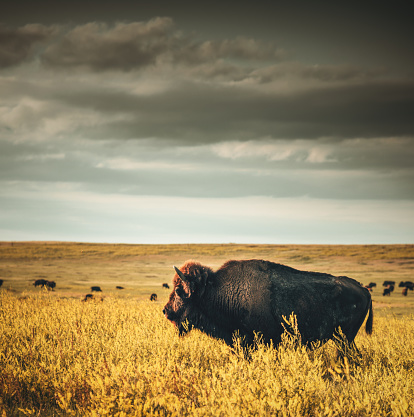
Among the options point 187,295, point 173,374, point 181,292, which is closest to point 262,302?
point 187,295

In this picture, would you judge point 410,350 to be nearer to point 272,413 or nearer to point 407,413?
point 407,413

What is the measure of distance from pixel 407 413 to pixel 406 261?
75.2 m

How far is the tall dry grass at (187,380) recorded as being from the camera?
413 centimetres

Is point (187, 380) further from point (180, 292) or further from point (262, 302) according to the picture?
point (180, 292)

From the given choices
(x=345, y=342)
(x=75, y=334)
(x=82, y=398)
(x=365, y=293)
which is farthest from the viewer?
(x=75, y=334)

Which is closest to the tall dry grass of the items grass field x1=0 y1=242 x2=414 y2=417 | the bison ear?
grass field x1=0 y1=242 x2=414 y2=417

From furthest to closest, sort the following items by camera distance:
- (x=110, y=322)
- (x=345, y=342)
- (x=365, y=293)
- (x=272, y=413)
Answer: (x=110, y=322)
(x=365, y=293)
(x=345, y=342)
(x=272, y=413)

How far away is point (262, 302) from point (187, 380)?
2.55 meters

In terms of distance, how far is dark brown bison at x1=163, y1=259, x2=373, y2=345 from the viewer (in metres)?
6.94

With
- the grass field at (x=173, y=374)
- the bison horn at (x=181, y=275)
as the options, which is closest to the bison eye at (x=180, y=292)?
the bison horn at (x=181, y=275)

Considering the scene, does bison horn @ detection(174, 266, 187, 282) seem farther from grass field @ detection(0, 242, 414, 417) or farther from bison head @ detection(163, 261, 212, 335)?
grass field @ detection(0, 242, 414, 417)

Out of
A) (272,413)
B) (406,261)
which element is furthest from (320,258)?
(272,413)

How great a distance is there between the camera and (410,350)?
24.4 feet

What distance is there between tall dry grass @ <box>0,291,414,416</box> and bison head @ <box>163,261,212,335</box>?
318 millimetres
